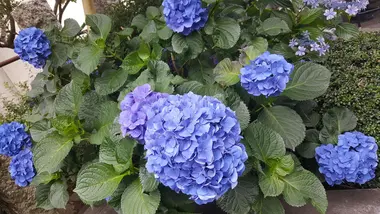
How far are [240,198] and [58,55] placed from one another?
35.9 inches

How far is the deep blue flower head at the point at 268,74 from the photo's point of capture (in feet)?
2.97

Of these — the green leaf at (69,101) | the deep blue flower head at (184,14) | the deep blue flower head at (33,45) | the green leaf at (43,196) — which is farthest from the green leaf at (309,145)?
the deep blue flower head at (33,45)

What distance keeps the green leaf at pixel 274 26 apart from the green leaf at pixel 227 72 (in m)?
0.26

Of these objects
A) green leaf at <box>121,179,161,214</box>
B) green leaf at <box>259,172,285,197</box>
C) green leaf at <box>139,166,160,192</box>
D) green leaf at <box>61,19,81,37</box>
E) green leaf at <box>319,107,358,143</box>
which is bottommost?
green leaf at <box>319,107,358,143</box>

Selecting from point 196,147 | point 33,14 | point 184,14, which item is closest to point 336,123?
point 184,14

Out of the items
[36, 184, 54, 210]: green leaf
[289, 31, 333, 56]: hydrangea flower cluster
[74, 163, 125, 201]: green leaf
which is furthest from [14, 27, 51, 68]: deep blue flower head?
[289, 31, 333, 56]: hydrangea flower cluster

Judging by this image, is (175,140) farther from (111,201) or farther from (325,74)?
(325,74)

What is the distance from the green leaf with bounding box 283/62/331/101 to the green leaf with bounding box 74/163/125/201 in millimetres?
554

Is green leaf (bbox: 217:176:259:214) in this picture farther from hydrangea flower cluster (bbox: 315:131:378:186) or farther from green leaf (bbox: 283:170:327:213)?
hydrangea flower cluster (bbox: 315:131:378:186)

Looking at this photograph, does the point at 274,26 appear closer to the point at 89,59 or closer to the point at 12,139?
the point at 89,59

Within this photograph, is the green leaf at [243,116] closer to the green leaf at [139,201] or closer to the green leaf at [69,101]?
the green leaf at [139,201]

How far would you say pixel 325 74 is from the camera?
108 centimetres

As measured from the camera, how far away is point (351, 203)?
1.18 metres

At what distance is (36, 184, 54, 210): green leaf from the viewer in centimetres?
129
